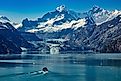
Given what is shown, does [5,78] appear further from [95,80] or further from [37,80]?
[95,80]

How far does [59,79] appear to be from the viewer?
426 ft

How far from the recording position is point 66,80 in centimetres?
12669

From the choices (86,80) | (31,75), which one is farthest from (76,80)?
(31,75)

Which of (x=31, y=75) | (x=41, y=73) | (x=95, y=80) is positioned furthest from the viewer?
A: (x=41, y=73)

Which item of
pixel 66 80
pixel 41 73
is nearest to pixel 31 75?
pixel 41 73

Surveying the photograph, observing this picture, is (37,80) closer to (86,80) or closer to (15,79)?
(15,79)

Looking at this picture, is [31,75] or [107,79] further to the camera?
[31,75]

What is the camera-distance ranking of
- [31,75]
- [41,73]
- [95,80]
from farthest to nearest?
[41,73] < [31,75] < [95,80]

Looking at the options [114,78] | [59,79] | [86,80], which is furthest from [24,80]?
[114,78]

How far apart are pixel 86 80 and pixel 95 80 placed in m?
3.22

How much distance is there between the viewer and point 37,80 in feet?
425

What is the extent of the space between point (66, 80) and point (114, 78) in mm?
18267

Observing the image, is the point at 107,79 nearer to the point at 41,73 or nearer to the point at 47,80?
the point at 47,80

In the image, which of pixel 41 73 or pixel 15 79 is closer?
pixel 15 79
